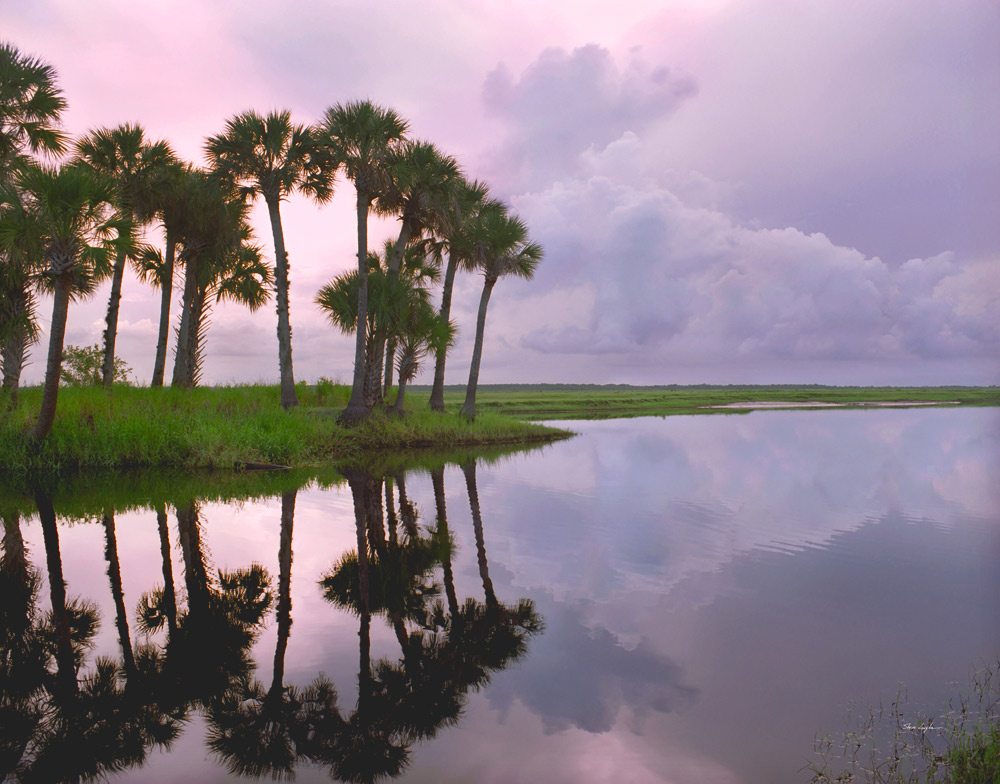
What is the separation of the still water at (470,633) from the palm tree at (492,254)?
1941 cm

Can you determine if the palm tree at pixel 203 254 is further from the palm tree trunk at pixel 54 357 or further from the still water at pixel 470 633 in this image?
the still water at pixel 470 633

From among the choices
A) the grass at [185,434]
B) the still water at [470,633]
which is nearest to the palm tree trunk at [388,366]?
the grass at [185,434]

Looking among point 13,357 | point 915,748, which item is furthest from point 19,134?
point 915,748

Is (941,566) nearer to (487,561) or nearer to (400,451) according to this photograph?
(487,561)

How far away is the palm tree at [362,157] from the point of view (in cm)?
2406

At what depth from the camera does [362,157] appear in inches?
955

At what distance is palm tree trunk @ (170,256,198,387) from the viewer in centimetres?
2883

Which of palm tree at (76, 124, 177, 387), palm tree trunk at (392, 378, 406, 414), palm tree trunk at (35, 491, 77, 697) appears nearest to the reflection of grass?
palm tree trunk at (35, 491, 77, 697)

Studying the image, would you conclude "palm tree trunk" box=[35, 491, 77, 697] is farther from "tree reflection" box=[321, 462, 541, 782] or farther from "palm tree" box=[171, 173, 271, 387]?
"palm tree" box=[171, 173, 271, 387]

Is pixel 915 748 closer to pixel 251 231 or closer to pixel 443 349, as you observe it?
pixel 443 349

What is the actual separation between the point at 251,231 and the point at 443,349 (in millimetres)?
12961

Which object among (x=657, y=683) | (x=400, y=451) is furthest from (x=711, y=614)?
(x=400, y=451)

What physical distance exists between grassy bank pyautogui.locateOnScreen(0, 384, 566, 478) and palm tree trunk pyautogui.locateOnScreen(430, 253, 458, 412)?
5.13 m

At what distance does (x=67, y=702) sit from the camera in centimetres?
456
